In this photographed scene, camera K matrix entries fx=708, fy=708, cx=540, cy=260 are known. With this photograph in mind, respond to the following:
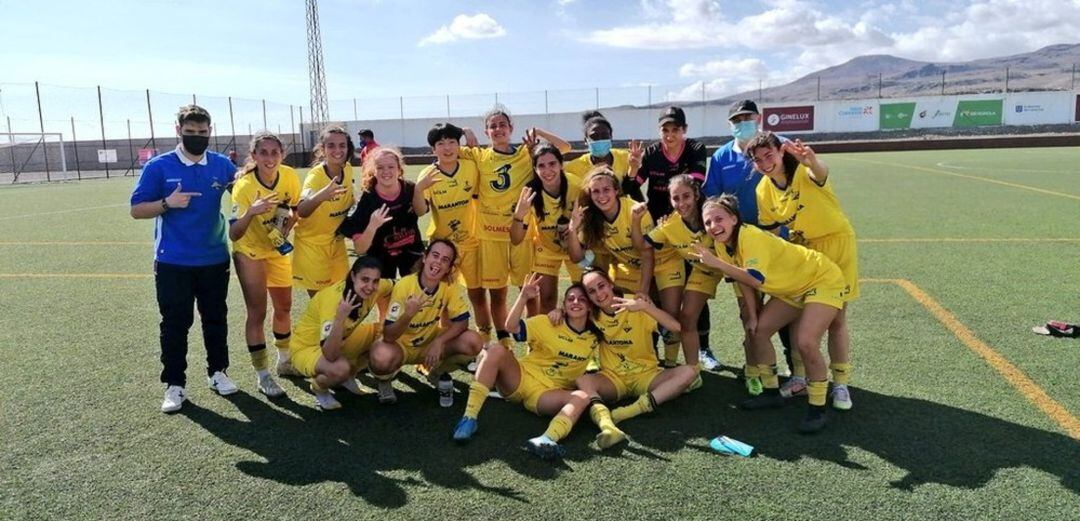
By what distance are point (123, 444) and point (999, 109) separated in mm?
44842

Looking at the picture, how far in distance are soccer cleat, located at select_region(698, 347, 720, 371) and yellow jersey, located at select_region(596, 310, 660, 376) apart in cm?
69

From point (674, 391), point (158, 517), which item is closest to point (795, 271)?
point (674, 391)

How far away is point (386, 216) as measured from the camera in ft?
14.6

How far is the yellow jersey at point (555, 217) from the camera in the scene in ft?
15.8

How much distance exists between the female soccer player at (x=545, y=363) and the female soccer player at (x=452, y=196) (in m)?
0.80

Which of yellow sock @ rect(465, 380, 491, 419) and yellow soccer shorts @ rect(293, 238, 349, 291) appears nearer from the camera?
yellow sock @ rect(465, 380, 491, 419)

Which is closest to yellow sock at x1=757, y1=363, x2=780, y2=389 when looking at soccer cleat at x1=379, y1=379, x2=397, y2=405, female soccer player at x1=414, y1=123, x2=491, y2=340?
female soccer player at x1=414, y1=123, x2=491, y2=340

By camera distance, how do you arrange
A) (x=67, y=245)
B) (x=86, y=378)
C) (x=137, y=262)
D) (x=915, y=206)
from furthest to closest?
(x=915, y=206) < (x=67, y=245) < (x=137, y=262) < (x=86, y=378)

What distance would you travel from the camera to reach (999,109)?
3831 cm

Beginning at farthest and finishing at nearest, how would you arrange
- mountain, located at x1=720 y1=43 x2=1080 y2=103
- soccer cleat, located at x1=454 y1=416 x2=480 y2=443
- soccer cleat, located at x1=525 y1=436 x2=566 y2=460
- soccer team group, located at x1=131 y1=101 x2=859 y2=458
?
mountain, located at x1=720 y1=43 x2=1080 y2=103 < soccer team group, located at x1=131 y1=101 x2=859 y2=458 < soccer cleat, located at x1=454 y1=416 x2=480 y2=443 < soccer cleat, located at x1=525 y1=436 x2=566 y2=460

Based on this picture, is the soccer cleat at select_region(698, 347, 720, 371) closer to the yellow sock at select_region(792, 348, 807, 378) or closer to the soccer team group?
the soccer team group

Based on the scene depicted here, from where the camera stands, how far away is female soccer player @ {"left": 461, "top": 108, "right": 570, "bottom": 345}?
4.95 m

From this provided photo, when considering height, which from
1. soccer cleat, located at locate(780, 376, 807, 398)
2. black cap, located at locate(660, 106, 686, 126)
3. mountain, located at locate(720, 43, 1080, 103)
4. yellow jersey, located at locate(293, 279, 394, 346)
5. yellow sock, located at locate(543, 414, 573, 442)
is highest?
mountain, located at locate(720, 43, 1080, 103)

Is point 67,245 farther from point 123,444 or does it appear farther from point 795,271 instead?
point 795,271
